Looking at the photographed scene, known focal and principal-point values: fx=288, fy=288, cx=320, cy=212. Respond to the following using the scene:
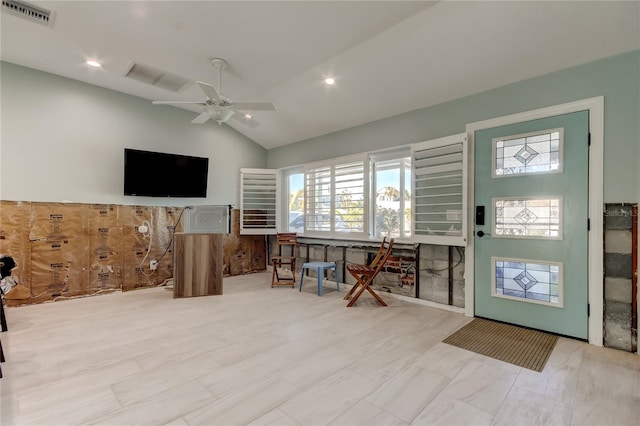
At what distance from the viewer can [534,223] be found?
116 inches

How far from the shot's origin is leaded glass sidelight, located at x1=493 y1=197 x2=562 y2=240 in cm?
284

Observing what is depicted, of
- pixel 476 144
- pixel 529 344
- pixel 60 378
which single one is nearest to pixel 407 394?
pixel 529 344

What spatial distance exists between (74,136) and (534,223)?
586 centimetres

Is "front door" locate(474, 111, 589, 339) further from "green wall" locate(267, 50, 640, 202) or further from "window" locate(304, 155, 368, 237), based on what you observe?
"window" locate(304, 155, 368, 237)

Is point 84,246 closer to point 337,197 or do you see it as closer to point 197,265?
point 197,265

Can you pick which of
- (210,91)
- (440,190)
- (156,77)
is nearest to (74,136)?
(156,77)

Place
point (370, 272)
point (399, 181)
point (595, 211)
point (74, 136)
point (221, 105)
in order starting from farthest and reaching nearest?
1. point (399, 181)
2. point (74, 136)
3. point (370, 272)
4. point (221, 105)
5. point (595, 211)

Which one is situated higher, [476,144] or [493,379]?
[476,144]

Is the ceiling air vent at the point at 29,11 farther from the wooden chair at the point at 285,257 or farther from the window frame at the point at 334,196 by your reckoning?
the wooden chair at the point at 285,257

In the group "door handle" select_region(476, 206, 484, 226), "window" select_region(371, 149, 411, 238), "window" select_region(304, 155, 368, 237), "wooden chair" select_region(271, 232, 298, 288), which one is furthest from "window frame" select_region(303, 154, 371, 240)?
"door handle" select_region(476, 206, 484, 226)

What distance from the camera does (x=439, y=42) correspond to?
2.81 m

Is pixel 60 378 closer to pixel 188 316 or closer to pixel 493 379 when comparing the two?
pixel 188 316

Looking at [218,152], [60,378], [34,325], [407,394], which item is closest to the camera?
[407,394]

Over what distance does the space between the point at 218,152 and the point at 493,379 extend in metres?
5.19
